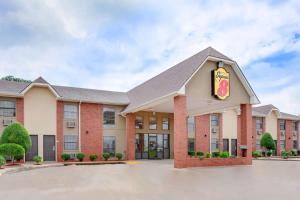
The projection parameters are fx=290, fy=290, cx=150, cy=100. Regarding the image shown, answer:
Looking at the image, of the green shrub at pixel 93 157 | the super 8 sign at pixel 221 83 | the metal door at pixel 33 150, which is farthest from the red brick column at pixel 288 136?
the metal door at pixel 33 150

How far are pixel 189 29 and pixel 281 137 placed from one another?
26931mm

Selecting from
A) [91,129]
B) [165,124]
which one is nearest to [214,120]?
[165,124]

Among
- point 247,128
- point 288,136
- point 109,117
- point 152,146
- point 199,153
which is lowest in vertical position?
point 199,153

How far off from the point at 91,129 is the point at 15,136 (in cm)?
652

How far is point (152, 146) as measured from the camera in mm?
26547

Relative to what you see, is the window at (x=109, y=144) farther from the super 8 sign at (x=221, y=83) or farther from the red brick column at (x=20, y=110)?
the super 8 sign at (x=221, y=83)

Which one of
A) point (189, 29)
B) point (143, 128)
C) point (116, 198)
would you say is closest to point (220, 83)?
point (189, 29)

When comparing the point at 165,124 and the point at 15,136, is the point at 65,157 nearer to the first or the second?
the point at 15,136

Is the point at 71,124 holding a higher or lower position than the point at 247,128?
higher

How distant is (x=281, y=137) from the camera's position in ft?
121

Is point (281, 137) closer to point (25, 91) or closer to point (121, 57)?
point (121, 57)

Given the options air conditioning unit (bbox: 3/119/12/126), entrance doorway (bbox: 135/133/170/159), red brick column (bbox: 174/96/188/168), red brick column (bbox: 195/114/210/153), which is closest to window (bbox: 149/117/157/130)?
entrance doorway (bbox: 135/133/170/159)

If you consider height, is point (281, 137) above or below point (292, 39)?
below

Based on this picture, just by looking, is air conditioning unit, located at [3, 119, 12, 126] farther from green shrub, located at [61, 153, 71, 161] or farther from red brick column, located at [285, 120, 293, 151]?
red brick column, located at [285, 120, 293, 151]
